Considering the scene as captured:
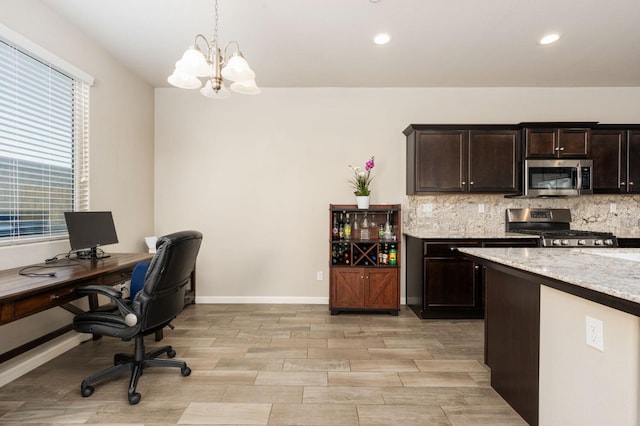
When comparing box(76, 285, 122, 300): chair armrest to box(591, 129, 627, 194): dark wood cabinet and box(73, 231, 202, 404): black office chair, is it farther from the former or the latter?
box(591, 129, 627, 194): dark wood cabinet

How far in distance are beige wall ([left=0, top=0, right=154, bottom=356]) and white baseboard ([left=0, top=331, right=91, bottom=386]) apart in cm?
14

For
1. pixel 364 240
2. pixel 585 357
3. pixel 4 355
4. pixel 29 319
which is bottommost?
pixel 4 355

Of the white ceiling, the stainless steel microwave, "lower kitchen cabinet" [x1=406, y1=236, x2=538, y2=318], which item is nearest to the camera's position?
the white ceiling

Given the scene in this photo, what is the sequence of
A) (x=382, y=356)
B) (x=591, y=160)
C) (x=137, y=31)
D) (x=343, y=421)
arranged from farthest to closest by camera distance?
(x=591, y=160)
(x=137, y=31)
(x=382, y=356)
(x=343, y=421)

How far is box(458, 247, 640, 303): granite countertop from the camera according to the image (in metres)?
1.16

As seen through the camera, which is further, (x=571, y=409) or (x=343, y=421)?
(x=343, y=421)

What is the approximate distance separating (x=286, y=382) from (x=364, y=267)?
5.78 ft

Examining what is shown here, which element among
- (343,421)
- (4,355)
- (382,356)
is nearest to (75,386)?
(4,355)

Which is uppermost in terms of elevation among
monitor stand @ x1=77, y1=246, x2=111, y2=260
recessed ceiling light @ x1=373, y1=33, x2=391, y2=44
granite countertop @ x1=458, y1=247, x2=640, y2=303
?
recessed ceiling light @ x1=373, y1=33, x2=391, y2=44

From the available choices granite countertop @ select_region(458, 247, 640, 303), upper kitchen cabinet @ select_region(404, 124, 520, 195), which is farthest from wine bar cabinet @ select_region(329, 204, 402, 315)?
granite countertop @ select_region(458, 247, 640, 303)

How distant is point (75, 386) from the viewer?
2.24m

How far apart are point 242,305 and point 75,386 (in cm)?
202

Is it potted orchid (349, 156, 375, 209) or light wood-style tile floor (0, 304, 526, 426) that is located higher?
potted orchid (349, 156, 375, 209)

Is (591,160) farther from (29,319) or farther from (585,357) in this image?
(29,319)
